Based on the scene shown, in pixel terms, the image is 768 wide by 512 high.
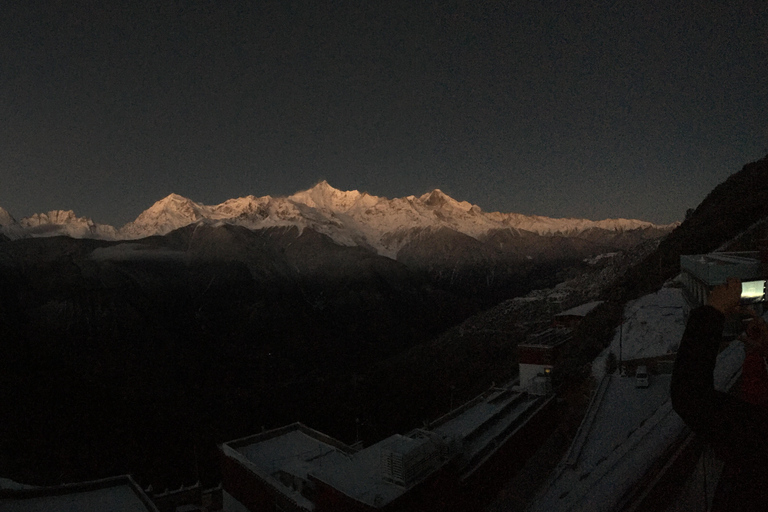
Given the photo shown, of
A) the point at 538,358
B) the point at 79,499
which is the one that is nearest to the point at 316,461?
the point at 79,499

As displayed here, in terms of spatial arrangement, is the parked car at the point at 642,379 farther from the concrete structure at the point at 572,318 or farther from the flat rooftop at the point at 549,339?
the concrete structure at the point at 572,318

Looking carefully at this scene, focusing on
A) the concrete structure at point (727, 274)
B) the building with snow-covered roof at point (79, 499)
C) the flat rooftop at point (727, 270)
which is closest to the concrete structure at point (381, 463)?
the building with snow-covered roof at point (79, 499)

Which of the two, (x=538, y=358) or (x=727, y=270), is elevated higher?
(x=727, y=270)

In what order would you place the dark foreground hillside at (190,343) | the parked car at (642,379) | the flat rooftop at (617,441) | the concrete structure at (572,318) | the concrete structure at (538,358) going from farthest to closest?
the dark foreground hillside at (190,343) < the concrete structure at (572,318) < the concrete structure at (538,358) < the parked car at (642,379) < the flat rooftop at (617,441)

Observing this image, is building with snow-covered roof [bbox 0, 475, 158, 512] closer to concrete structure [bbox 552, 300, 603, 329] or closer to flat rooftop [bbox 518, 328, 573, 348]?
flat rooftop [bbox 518, 328, 573, 348]

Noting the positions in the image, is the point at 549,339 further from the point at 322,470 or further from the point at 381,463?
the point at 381,463

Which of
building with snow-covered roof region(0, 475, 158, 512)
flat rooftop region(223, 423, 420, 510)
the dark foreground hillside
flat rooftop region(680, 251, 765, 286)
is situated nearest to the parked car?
flat rooftop region(680, 251, 765, 286)
